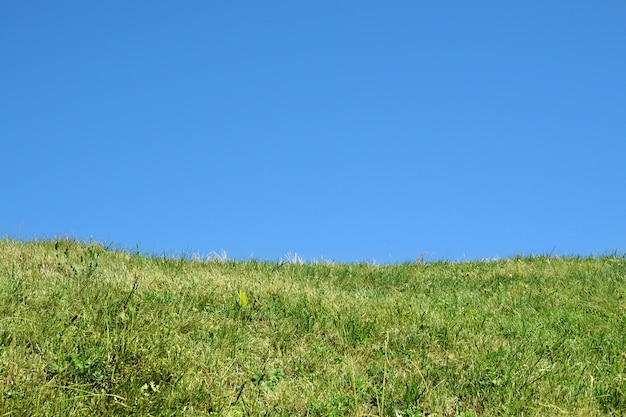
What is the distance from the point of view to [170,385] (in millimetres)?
5723

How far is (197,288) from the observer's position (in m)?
8.73

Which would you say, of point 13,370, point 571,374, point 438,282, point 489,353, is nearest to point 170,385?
point 13,370

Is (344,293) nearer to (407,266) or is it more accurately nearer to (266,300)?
(266,300)

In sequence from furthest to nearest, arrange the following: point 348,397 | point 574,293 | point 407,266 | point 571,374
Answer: point 407,266 → point 574,293 → point 571,374 → point 348,397

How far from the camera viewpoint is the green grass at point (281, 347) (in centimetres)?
564

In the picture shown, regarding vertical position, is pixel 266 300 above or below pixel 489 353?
above

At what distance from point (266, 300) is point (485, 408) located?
3.56 metres

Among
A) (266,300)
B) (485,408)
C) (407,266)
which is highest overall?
(407,266)

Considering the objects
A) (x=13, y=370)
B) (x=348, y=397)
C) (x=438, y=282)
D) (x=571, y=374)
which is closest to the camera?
(x=13, y=370)

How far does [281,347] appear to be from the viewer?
7285mm

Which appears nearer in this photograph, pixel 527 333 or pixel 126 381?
pixel 126 381

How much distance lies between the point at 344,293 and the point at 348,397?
3.99 m

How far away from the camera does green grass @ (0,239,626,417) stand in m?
5.64

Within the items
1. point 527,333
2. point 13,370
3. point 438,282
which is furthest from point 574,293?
point 13,370
